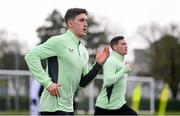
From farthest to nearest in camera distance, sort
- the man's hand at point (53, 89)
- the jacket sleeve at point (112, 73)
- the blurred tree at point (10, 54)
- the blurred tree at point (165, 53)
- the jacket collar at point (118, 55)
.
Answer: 1. the blurred tree at point (165, 53)
2. the blurred tree at point (10, 54)
3. the jacket collar at point (118, 55)
4. the jacket sleeve at point (112, 73)
5. the man's hand at point (53, 89)

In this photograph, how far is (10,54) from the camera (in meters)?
61.7

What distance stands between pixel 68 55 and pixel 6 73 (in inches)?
937

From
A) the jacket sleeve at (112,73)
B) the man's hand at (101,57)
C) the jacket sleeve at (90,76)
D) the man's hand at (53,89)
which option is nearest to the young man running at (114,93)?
the jacket sleeve at (112,73)

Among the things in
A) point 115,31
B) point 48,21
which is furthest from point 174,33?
point 48,21

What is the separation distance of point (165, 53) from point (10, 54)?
26038 millimetres

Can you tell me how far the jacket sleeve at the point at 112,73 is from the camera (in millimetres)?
9773

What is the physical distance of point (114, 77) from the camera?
976cm

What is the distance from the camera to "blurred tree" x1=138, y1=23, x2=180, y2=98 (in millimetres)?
77312

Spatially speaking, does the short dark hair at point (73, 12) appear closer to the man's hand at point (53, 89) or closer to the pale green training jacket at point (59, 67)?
the pale green training jacket at point (59, 67)

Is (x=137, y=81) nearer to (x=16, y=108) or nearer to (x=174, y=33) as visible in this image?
(x=16, y=108)

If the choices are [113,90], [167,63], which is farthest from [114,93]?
[167,63]

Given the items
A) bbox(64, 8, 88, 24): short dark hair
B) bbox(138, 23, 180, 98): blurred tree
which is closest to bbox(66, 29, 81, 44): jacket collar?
bbox(64, 8, 88, 24): short dark hair

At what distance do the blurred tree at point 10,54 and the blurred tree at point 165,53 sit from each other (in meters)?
21.8

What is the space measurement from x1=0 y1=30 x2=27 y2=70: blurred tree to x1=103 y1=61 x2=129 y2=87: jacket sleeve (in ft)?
144
